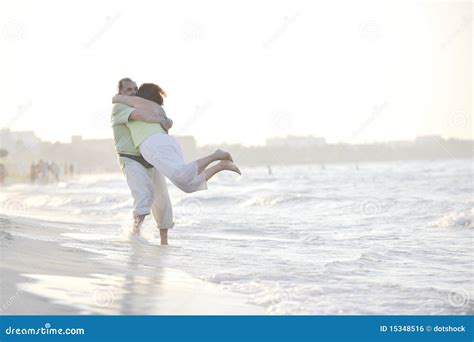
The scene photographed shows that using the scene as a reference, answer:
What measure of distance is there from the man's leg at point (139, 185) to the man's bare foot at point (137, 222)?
0.04m

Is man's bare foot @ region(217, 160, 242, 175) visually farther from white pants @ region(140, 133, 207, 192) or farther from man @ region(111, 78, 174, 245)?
man @ region(111, 78, 174, 245)

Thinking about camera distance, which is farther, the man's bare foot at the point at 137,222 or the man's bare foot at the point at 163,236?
the man's bare foot at the point at 163,236

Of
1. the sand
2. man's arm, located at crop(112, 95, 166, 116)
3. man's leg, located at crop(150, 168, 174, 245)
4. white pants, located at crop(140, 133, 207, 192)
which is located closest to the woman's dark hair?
man's arm, located at crop(112, 95, 166, 116)

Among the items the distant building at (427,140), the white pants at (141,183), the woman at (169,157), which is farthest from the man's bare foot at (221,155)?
the distant building at (427,140)

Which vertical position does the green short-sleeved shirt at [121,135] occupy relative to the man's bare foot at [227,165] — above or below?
above

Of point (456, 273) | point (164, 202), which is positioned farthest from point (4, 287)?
point (456, 273)

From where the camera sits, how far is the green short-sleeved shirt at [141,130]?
6871 mm

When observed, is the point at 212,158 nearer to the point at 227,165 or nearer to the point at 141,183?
the point at 227,165

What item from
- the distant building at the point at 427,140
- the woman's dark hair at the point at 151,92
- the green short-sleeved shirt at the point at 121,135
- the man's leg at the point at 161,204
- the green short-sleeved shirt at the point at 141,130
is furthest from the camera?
the distant building at the point at 427,140

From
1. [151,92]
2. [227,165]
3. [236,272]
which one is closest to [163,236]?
[227,165]

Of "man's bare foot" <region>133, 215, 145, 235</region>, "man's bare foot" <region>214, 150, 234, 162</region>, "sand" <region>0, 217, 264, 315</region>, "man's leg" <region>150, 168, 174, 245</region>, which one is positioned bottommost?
"sand" <region>0, 217, 264, 315</region>

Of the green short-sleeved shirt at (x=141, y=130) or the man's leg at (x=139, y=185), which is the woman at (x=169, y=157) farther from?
the man's leg at (x=139, y=185)

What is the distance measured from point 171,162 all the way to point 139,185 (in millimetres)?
544

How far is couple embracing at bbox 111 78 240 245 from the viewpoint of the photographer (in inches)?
263
